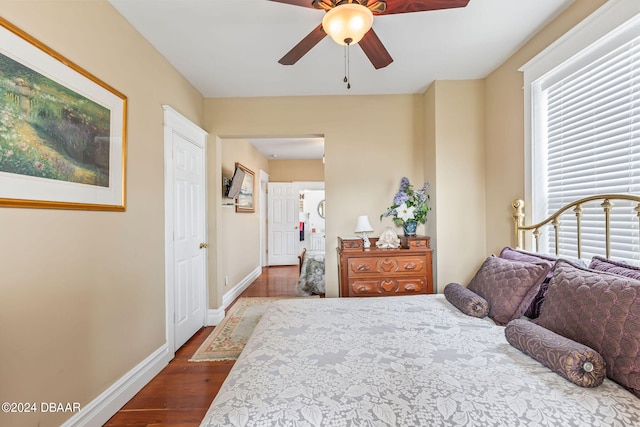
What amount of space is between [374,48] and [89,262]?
7.04ft

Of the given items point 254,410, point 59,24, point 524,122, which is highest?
point 59,24

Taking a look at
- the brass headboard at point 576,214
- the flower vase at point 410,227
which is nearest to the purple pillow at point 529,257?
the brass headboard at point 576,214

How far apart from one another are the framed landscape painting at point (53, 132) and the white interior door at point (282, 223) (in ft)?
15.0

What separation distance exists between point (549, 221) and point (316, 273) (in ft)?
9.10

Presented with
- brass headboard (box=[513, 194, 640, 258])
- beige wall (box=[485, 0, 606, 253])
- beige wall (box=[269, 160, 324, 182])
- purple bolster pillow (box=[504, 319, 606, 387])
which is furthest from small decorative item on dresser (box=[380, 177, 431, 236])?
beige wall (box=[269, 160, 324, 182])

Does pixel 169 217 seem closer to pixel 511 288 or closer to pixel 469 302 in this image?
pixel 469 302

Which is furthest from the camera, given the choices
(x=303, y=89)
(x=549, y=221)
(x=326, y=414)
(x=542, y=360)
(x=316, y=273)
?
(x=316, y=273)

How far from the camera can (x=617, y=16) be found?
151 cm

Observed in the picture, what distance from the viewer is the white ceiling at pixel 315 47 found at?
1.85m

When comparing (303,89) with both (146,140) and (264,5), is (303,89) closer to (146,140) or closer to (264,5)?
(264,5)

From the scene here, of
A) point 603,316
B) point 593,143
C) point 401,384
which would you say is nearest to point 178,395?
point 401,384

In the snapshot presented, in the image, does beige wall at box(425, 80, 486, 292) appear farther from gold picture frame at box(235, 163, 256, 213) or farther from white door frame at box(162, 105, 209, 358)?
gold picture frame at box(235, 163, 256, 213)

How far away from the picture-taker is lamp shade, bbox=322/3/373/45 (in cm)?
130

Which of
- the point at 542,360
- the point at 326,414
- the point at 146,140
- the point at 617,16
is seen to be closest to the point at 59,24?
the point at 146,140
